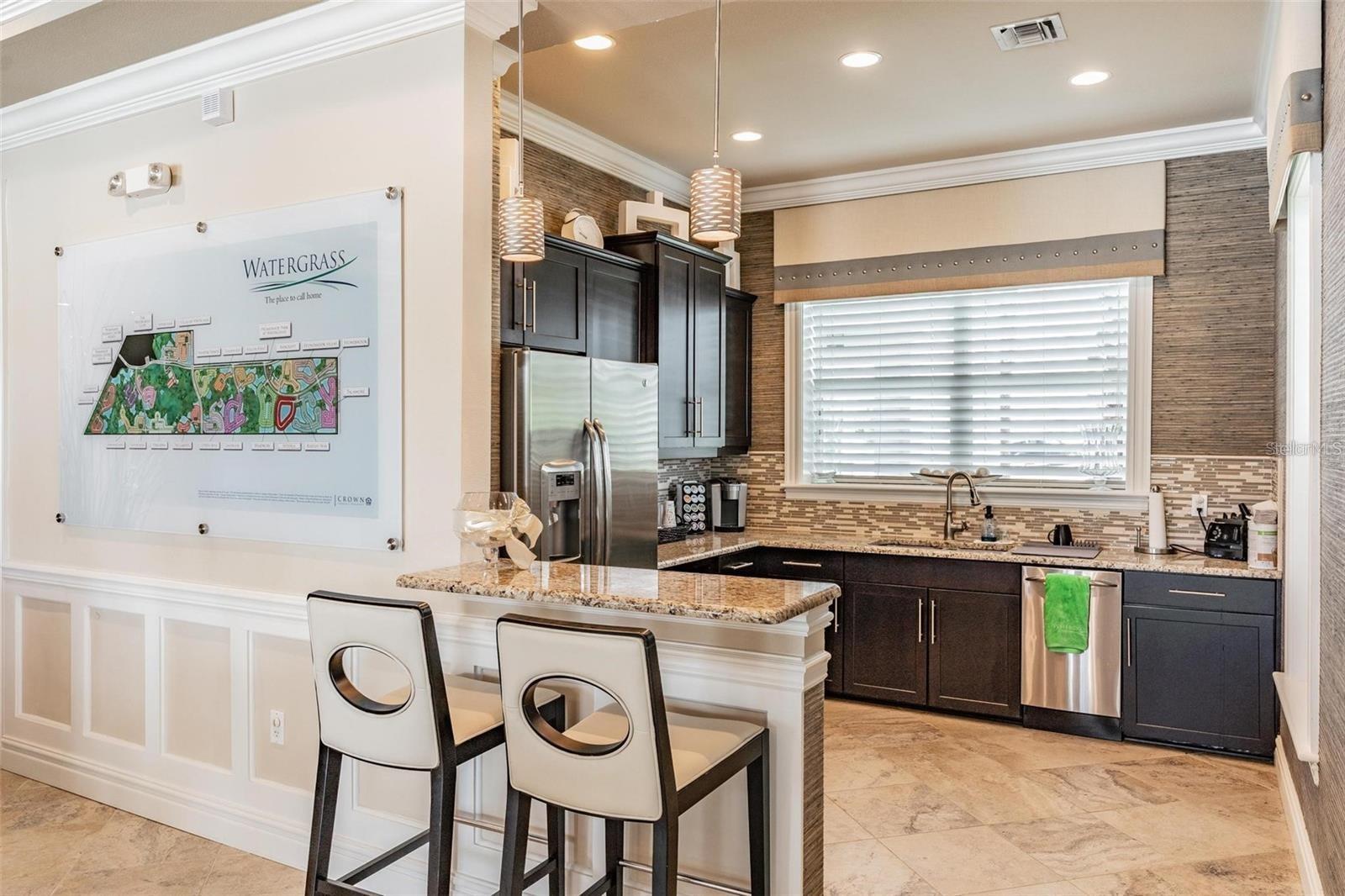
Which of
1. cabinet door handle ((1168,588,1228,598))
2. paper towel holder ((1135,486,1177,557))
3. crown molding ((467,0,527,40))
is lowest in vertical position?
cabinet door handle ((1168,588,1228,598))

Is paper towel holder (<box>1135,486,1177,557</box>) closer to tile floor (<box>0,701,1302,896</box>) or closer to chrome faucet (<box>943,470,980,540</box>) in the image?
chrome faucet (<box>943,470,980,540</box>)

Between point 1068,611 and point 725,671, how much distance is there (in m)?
2.62

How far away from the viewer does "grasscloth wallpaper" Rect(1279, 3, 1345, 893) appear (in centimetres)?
209

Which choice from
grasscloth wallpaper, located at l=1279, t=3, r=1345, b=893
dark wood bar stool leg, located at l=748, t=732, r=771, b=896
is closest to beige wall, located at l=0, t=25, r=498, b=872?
dark wood bar stool leg, located at l=748, t=732, r=771, b=896

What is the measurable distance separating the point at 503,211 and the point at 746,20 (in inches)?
54.0

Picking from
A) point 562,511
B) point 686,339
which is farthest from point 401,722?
point 686,339

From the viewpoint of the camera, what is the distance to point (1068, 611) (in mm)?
4254

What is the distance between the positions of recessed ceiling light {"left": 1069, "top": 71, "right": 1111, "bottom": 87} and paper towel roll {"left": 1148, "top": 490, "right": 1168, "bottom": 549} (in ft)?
6.33

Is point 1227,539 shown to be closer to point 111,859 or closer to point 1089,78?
point 1089,78

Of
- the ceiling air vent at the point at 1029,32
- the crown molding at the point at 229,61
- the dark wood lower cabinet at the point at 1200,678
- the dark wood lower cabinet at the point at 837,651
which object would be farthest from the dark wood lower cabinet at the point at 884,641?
the crown molding at the point at 229,61

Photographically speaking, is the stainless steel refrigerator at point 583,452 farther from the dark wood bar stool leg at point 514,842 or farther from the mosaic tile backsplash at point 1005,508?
the mosaic tile backsplash at point 1005,508

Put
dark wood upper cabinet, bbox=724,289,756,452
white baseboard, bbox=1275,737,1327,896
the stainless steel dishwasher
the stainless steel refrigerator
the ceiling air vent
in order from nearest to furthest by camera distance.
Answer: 1. white baseboard, bbox=1275,737,1327,896
2. the stainless steel refrigerator
3. the ceiling air vent
4. the stainless steel dishwasher
5. dark wood upper cabinet, bbox=724,289,756,452

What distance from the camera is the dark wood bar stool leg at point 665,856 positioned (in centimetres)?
182

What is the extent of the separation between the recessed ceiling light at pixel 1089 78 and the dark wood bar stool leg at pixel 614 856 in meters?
3.40
